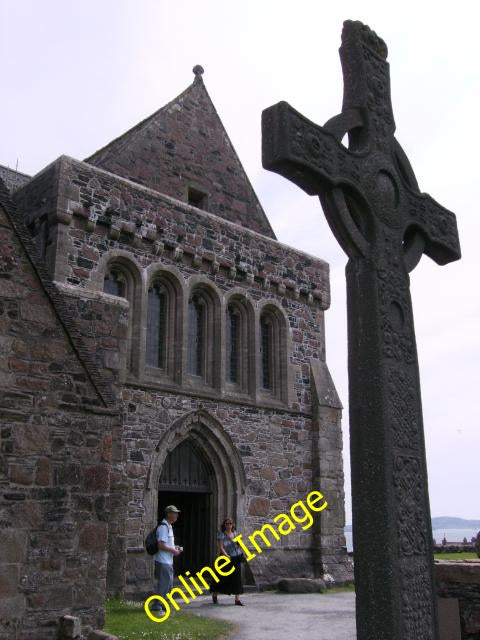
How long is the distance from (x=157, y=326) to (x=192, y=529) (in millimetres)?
4290

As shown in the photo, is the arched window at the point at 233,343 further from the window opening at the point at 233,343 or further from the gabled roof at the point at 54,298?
the gabled roof at the point at 54,298

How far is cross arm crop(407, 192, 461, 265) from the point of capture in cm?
524

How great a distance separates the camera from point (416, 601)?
403cm

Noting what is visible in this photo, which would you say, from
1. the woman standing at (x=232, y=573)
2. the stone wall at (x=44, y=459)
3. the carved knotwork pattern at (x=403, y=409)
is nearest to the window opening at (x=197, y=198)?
the woman standing at (x=232, y=573)

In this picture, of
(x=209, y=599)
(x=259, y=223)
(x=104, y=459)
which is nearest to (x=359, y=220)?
(x=104, y=459)

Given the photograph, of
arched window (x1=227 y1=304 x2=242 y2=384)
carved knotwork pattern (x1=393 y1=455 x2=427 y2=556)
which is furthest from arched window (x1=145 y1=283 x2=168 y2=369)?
carved knotwork pattern (x1=393 y1=455 x2=427 y2=556)

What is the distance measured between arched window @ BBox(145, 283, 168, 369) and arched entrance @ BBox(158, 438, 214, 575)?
1.75 metres

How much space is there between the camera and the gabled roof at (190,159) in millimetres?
15352

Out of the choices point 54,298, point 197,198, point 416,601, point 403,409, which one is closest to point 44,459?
point 54,298

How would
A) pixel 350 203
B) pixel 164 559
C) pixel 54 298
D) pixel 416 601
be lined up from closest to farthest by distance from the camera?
pixel 416 601, pixel 350 203, pixel 54 298, pixel 164 559

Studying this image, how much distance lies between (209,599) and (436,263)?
333 inches

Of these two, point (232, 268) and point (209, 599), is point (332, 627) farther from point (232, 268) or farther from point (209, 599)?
point (232, 268)

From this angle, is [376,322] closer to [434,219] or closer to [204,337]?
[434,219]

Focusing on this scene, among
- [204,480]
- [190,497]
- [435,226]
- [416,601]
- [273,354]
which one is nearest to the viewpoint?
[416,601]
